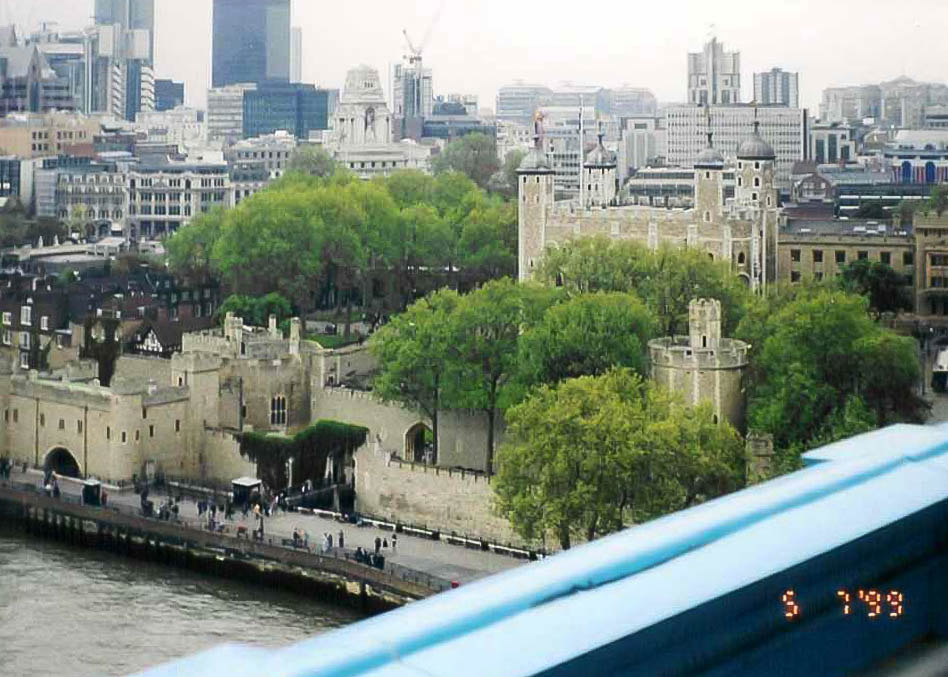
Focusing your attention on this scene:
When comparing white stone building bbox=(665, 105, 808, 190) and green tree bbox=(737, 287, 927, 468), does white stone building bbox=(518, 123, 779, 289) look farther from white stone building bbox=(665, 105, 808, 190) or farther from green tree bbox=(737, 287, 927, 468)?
white stone building bbox=(665, 105, 808, 190)

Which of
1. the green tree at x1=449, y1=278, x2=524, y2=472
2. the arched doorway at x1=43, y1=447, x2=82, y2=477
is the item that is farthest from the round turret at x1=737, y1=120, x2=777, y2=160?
the arched doorway at x1=43, y1=447, x2=82, y2=477

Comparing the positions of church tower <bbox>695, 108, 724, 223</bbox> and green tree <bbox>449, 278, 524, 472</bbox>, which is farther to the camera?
church tower <bbox>695, 108, 724, 223</bbox>

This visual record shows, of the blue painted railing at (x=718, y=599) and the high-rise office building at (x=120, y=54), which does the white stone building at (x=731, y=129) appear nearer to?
the high-rise office building at (x=120, y=54)

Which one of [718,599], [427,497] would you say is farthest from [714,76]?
[718,599]

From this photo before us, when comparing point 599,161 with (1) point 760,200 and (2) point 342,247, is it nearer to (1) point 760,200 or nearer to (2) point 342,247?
(2) point 342,247

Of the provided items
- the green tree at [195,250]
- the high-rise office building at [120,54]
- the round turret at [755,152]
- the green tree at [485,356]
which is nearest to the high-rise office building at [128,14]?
the high-rise office building at [120,54]

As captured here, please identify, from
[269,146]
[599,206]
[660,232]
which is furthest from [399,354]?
[269,146]

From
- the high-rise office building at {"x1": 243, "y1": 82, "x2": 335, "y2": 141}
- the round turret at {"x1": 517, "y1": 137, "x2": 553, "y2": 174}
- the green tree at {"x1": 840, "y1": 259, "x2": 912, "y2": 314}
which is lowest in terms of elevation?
the green tree at {"x1": 840, "y1": 259, "x2": 912, "y2": 314}

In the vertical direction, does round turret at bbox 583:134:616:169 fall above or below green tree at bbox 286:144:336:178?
below
